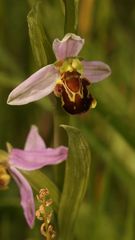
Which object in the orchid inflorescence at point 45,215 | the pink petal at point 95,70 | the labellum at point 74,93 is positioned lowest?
the orchid inflorescence at point 45,215

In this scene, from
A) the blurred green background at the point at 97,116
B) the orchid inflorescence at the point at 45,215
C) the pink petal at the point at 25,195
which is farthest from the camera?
the blurred green background at the point at 97,116

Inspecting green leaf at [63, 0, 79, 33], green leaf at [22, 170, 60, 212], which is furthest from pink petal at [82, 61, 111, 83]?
green leaf at [22, 170, 60, 212]

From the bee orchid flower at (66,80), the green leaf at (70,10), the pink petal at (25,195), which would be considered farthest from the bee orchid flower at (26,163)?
the green leaf at (70,10)

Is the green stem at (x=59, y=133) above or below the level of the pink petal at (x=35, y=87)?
below

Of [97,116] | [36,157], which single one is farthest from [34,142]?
[97,116]

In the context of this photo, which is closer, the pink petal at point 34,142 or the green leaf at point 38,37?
the green leaf at point 38,37

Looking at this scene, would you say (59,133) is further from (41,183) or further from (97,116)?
(97,116)

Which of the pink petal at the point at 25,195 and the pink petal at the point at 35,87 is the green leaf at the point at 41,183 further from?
the pink petal at the point at 35,87

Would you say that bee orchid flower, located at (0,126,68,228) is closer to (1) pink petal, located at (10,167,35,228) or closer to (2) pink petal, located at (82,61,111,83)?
(1) pink petal, located at (10,167,35,228)
